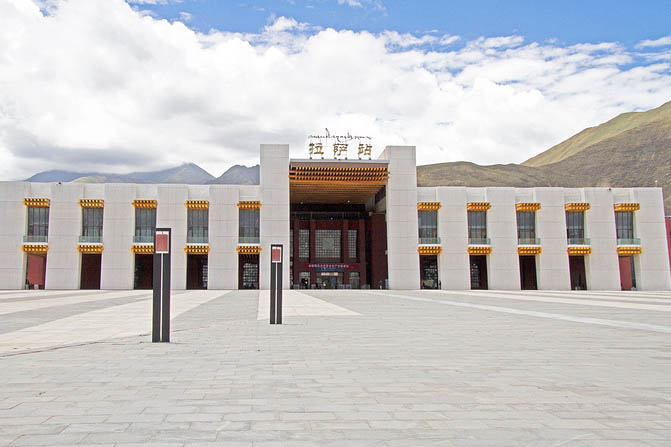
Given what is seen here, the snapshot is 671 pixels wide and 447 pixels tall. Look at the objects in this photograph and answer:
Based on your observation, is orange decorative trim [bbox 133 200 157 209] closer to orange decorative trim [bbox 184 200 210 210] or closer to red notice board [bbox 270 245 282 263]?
orange decorative trim [bbox 184 200 210 210]

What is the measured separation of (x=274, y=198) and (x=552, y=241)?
90.8ft

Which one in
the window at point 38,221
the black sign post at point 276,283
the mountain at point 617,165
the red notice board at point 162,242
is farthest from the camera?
the mountain at point 617,165

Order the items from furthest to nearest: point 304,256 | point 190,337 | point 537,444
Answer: point 304,256, point 190,337, point 537,444

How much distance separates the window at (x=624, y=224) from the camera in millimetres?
54094

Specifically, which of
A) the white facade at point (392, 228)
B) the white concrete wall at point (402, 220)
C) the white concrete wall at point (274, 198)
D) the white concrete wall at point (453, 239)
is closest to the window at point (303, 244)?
the white facade at point (392, 228)

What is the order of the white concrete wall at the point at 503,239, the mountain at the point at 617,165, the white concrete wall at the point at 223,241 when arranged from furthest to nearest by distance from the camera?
the mountain at the point at 617,165
the white concrete wall at the point at 503,239
the white concrete wall at the point at 223,241

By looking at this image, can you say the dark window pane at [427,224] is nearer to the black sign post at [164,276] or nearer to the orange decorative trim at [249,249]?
the orange decorative trim at [249,249]

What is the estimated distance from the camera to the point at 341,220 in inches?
2537

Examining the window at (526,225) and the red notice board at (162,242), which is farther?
the window at (526,225)

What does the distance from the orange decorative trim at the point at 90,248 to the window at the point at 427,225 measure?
1203 inches

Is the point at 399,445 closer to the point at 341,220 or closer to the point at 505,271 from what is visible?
the point at 505,271

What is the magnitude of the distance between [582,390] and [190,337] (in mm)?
7811

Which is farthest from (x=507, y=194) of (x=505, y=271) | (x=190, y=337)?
(x=190, y=337)

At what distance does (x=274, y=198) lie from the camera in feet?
166
